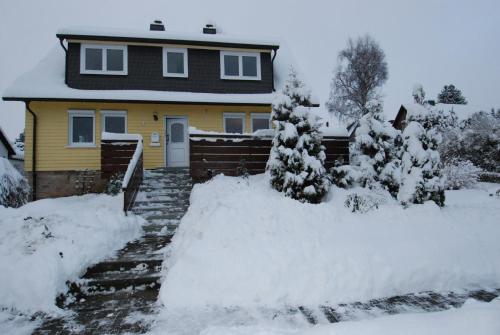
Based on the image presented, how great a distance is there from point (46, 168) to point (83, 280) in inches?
386

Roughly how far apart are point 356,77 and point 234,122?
2018cm

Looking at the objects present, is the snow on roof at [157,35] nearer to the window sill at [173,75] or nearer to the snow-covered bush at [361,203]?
the window sill at [173,75]

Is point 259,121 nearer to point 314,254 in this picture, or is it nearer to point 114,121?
point 114,121

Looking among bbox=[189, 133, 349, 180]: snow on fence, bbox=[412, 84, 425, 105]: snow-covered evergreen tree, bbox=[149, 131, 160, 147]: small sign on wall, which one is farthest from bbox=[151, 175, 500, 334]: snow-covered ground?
bbox=[149, 131, 160, 147]: small sign on wall

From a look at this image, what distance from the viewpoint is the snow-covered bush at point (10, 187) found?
34.2ft

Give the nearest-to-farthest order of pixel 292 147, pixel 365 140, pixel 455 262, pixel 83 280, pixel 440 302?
pixel 440 302
pixel 83 280
pixel 455 262
pixel 292 147
pixel 365 140

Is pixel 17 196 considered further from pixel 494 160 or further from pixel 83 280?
pixel 494 160

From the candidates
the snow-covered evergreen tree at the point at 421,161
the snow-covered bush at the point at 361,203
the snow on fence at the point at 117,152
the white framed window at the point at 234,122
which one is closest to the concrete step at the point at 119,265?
the snow-covered bush at the point at 361,203

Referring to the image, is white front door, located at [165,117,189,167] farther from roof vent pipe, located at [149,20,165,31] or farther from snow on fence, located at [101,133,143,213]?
roof vent pipe, located at [149,20,165,31]

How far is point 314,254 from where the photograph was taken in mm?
5641

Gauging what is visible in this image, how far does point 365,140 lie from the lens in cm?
991

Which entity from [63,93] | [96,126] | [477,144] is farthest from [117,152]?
[477,144]

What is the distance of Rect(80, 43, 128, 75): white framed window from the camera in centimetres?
1403

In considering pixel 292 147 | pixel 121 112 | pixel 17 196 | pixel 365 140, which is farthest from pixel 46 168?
pixel 365 140
